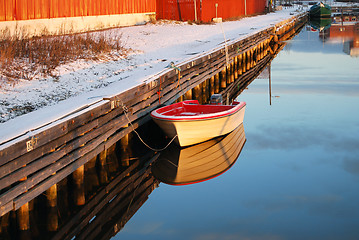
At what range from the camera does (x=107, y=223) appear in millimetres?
10492

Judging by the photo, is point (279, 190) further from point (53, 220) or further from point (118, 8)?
point (118, 8)

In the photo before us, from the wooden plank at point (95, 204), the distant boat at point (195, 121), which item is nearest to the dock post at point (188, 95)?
the distant boat at point (195, 121)

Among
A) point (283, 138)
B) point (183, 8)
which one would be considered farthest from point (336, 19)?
point (283, 138)

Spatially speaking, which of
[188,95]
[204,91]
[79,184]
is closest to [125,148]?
[79,184]

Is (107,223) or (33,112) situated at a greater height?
(33,112)

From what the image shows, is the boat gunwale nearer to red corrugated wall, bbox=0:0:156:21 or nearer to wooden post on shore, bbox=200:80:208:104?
wooden post on shore, bbox=200:80:208:104

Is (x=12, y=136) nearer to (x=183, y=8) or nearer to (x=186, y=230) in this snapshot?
(x=186, y=230)

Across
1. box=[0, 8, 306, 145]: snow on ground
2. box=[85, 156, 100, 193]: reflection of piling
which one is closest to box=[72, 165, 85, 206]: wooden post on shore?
box=[85, 156, 100, 193]: reflection of piling

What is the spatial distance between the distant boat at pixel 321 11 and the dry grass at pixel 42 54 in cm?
6832

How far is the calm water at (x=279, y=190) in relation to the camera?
1004 cm

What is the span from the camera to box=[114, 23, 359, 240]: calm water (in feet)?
32.9

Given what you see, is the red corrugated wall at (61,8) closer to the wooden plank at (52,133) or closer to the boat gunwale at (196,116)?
the boat gunwale at (196,116)

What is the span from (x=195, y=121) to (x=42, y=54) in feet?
22.6

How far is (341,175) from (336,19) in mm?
75622
